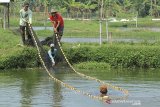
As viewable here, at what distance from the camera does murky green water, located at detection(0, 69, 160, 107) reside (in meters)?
18.1

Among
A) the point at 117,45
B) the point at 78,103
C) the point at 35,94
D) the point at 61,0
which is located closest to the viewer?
the point at 78,103

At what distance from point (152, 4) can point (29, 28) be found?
63262mm

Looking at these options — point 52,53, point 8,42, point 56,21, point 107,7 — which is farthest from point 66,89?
point 107,7

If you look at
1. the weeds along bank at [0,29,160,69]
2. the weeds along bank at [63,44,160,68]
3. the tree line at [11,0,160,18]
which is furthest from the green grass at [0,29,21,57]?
the tree line at [11,0,160,18]

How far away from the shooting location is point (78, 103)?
18062 mm

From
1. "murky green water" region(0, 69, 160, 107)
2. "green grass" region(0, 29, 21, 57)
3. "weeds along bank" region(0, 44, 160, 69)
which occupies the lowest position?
"murky green water" region(0, 69, 160, 107)

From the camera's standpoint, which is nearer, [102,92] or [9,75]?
[102,92]

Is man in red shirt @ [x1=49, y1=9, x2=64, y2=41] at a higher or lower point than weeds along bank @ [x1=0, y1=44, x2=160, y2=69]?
higher

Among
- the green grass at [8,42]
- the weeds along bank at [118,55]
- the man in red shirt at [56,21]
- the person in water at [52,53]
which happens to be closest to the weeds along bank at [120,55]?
the weeds along bank at [118,55]

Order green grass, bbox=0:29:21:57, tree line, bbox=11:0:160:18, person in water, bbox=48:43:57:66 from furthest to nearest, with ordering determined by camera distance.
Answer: tree line, bbox=11:0:160:18
green grass, bbox=0:29:21:57
person in water, bbox=48:43:57:66

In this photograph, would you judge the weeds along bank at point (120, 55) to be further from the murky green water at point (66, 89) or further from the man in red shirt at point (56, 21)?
the man in red shirt at point (56, 21)

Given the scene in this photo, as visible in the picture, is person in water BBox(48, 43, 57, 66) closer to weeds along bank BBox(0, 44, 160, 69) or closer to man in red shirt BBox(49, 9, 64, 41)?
man in red shirt BBox(49, 9, 64, 41)

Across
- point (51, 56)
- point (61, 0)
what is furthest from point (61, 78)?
point (61, 0)

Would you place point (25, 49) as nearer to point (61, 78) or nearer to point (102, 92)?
point (61, 78)
